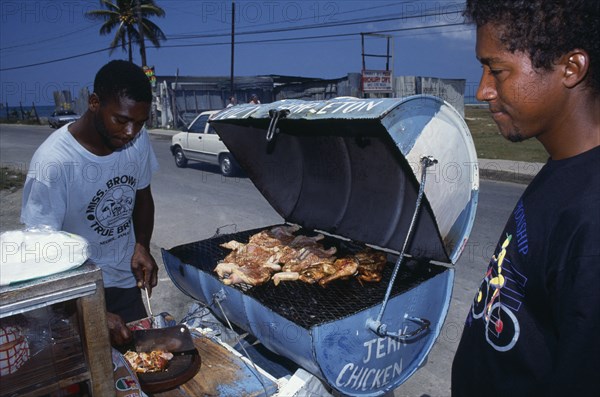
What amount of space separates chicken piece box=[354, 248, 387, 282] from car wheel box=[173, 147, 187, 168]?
493 inches

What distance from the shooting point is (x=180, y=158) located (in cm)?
1521

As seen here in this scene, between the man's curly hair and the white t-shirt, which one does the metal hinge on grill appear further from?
the man's curly hair

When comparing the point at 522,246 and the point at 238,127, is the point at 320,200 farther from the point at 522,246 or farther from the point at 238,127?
the point at 522,246

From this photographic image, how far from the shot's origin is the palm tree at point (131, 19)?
31.6 m

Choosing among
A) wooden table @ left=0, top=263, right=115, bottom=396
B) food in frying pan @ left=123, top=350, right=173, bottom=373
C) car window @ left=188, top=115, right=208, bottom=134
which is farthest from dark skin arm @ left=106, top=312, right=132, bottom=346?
car window @ left=188, top=115, right=208, bottom=134

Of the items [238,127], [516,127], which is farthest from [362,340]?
[238,127]

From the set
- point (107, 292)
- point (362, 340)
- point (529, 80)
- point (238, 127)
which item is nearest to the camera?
point (529, 80)

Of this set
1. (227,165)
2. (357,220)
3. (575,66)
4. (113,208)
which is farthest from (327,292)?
(227,165)

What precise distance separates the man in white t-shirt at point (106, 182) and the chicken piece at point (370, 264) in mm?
1618

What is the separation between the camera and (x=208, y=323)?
3.30 m

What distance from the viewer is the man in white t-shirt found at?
8.11 ft

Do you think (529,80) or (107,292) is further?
(107,292)

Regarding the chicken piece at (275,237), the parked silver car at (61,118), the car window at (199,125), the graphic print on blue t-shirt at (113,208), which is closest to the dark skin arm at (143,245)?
the graphic print on blue t-shirt at (113,208)

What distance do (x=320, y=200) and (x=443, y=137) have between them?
172 cm
